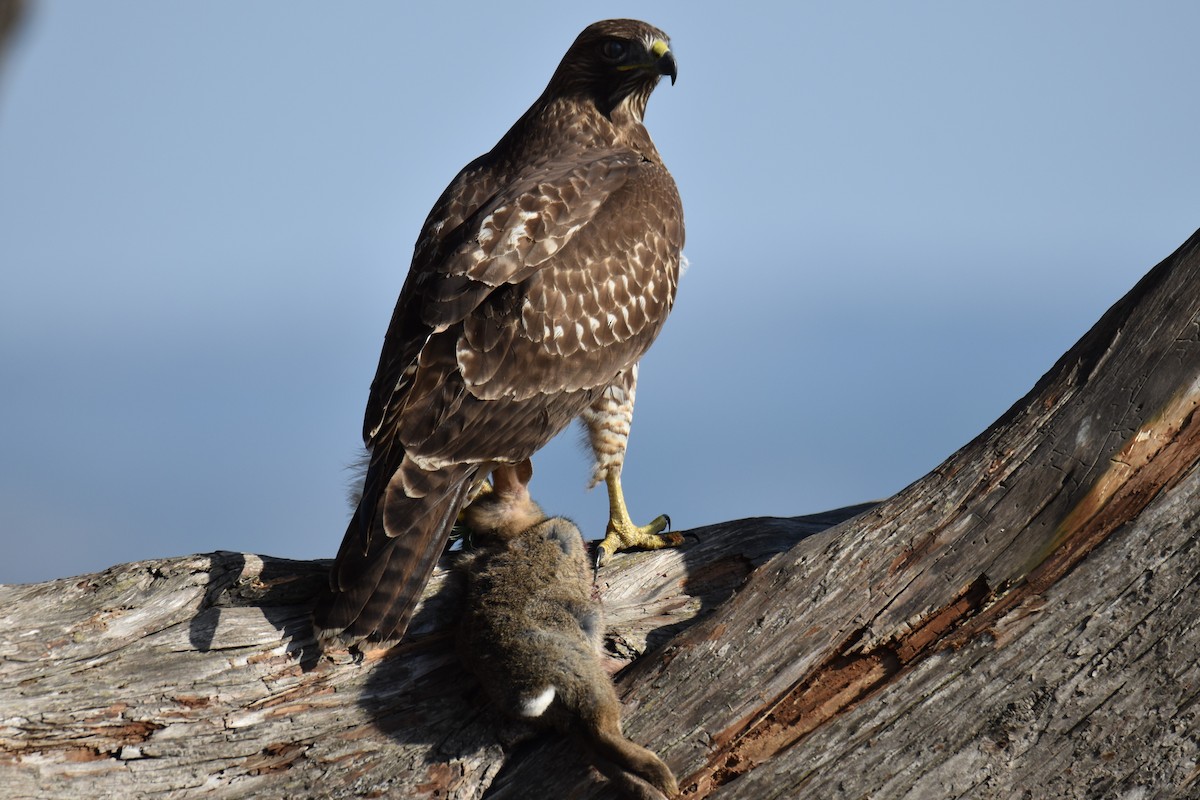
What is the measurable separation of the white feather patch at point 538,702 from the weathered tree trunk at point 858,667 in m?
0.18

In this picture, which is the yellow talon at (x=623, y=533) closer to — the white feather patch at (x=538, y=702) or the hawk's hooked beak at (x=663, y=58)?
the white feather patch at (x=538, y=702)

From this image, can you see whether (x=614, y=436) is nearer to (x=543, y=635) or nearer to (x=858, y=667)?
(x=543, y=635)

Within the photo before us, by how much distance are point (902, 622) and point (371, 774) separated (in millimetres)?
1982

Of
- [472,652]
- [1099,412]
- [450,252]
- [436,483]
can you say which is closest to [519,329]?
[450,252]

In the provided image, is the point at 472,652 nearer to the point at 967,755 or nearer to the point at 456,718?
the point at 456,718

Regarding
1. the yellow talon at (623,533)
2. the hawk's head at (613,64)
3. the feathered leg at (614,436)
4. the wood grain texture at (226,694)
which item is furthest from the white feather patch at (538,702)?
the hawk's head at (613,64)

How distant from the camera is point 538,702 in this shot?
4.12m

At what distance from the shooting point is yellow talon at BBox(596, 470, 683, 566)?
19.1 feet

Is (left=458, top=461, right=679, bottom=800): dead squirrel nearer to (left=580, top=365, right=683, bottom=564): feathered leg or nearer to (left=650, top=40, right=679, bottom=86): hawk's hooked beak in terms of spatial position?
(left=580, top=365, right=683, bottom=564): feathered leg

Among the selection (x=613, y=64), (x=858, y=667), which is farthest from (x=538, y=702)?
(x=613, y=64)

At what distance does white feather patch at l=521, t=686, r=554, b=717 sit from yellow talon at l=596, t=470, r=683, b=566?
5.02ft

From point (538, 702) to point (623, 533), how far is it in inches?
79.1

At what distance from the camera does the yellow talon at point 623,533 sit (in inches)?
230

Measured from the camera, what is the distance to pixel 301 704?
14.5 feet
